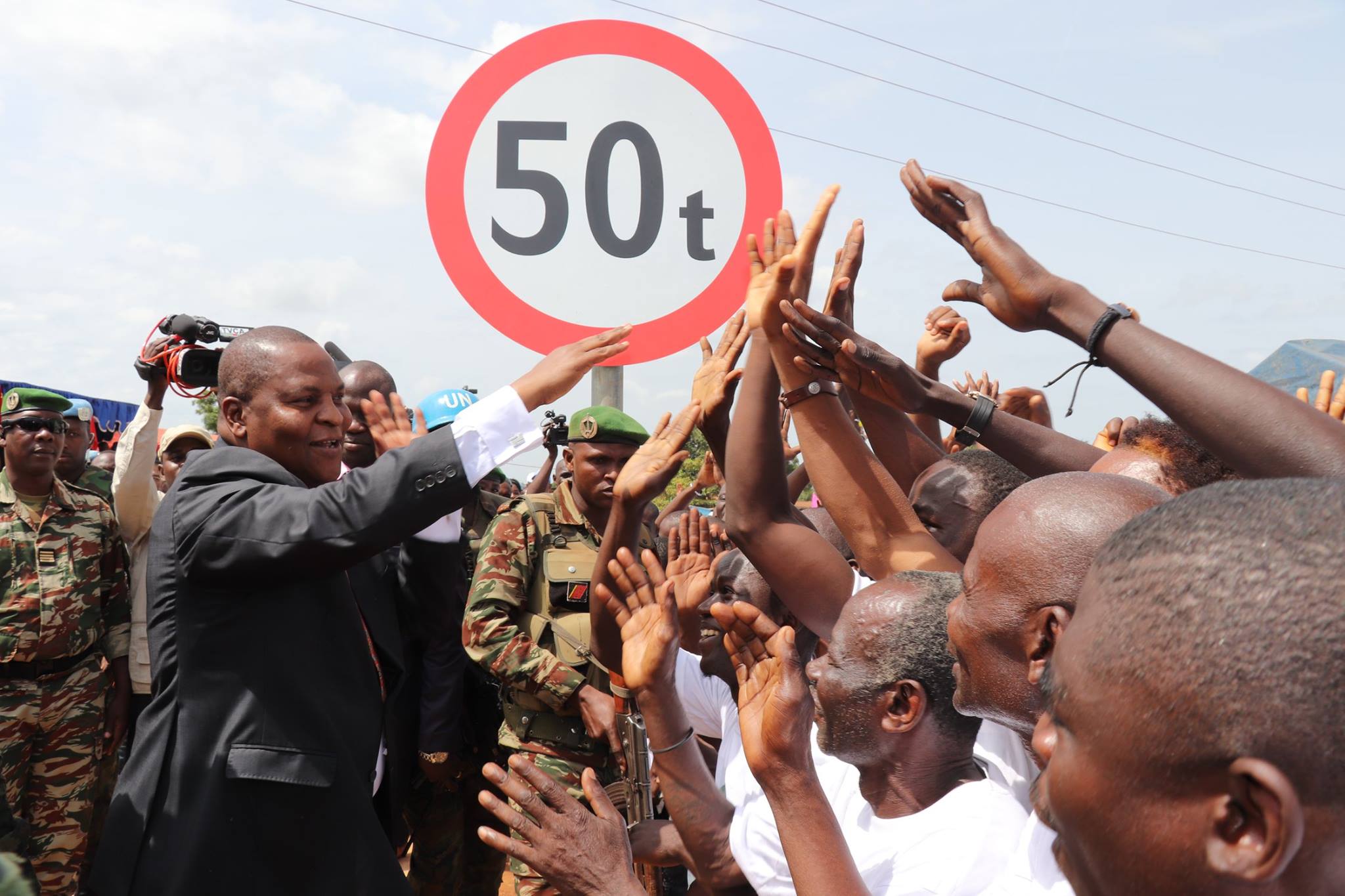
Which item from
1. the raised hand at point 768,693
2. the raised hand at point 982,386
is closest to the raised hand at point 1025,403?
the raised hand at point 982,386

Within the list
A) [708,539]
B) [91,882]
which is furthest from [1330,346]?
[91,882]

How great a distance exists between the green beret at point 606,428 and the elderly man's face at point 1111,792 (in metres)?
3.50

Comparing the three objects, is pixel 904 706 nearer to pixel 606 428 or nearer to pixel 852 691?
pixel 852 691

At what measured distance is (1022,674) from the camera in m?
1.82

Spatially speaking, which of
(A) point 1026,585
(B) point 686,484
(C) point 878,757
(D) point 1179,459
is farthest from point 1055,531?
(B) point 686,484

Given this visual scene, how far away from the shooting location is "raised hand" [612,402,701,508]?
308 cm

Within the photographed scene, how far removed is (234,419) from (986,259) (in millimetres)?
2041

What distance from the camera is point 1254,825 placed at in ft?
3.02

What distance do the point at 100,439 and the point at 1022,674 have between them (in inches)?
428

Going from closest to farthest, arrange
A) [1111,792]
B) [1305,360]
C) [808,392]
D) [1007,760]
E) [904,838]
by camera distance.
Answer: [1111,792] → [904,838] → [1007,760] → [808,392] → [1305,360]

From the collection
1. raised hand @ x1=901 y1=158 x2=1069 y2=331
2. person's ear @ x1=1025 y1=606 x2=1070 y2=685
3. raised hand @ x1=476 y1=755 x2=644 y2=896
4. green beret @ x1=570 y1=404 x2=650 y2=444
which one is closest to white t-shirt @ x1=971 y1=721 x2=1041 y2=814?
person's ear @ x1=1025 y1=606 x2=1070 y2=685

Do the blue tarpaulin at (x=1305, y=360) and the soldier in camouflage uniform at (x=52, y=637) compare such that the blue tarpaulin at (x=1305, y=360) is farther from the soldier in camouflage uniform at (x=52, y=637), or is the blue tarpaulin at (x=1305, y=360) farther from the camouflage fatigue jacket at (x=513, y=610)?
the soldier in camouflage uniform at (x=52, y=637)

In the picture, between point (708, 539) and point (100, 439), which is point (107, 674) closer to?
point (708, 539)

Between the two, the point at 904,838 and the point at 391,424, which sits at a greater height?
the point at 391,424
